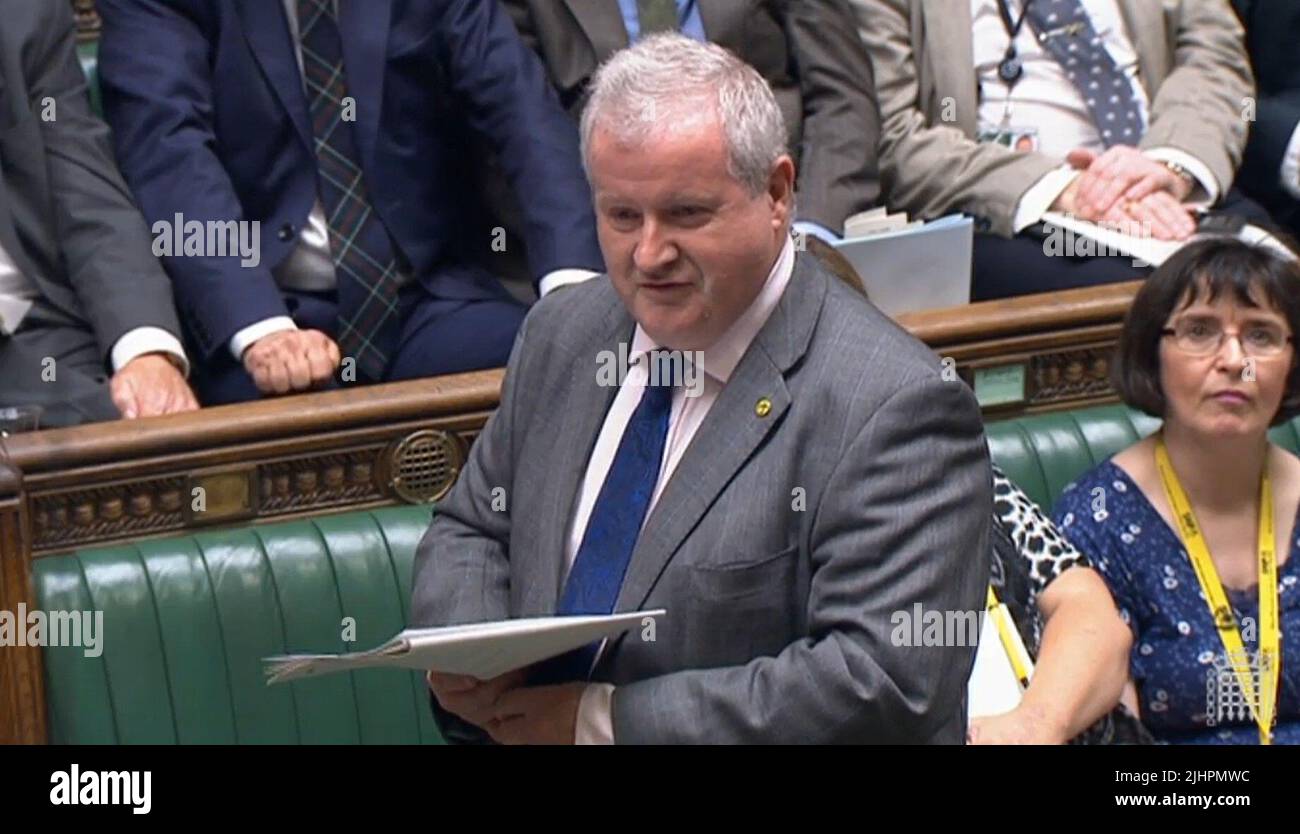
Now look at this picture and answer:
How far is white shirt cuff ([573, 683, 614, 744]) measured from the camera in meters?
2.03

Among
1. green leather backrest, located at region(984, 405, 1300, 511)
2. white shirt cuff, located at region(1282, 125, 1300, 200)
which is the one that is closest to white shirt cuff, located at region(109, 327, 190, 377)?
green leather backrest, located at region(984, 405, 1300, 511)

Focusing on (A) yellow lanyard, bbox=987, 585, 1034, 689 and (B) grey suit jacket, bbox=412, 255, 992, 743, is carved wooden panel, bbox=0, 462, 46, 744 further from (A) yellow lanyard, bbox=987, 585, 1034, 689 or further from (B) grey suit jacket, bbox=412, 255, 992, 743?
(A) yellow lanyard, bbox=987, 585, 1034, 689

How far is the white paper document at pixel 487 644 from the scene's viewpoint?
6.18ft

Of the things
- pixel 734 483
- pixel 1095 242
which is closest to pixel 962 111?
pixel 1095 242

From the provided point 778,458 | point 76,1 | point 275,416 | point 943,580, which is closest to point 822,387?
point 778,458

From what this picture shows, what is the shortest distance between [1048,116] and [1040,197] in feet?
0.76

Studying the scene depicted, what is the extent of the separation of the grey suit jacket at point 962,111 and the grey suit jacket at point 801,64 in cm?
9

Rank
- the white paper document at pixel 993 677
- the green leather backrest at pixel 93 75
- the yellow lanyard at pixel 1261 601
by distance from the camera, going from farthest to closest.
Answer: the green leather backrest at pixel 93 75
the yellow lanyard at pixel 1261 601
the white paper document at pixel 993 677

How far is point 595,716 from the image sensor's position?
2.04 m

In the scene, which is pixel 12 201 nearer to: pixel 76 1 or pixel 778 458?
pixel 76 1

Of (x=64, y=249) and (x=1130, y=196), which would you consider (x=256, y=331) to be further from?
(x=1130, y=196)

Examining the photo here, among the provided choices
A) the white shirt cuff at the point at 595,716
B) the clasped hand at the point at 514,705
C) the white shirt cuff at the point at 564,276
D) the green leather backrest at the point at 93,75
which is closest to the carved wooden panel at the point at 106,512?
the white shirt cuff at the point at 564,276

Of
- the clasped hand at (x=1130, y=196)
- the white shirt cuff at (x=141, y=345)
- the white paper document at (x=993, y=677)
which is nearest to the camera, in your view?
the white paper document at (x=993, y=677)

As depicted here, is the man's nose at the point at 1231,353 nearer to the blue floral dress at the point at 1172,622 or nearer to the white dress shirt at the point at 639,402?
the blue floral dress at the point at 1172,622
